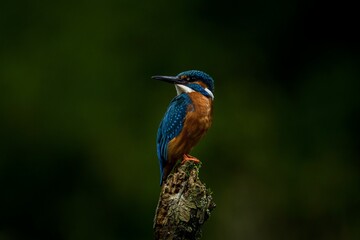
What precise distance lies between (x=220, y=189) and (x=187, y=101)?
4813 millimetres

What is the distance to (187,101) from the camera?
571cm

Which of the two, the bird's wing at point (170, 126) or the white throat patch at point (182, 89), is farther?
the white throat patch at point (182, 89)

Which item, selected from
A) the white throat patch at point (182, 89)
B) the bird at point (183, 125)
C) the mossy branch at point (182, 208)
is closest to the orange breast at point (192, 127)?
the bird at point (183, 125)

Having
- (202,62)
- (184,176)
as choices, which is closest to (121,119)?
(202,62)

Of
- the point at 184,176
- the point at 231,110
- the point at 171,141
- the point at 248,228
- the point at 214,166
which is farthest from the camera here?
the point at 231,110

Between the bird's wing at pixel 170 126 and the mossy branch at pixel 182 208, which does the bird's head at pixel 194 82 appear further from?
the mossy branch at pixel 182 208

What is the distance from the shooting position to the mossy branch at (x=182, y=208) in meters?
4.07

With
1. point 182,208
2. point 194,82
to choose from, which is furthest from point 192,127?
point 182,208

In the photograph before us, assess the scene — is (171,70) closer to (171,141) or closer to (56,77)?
(56,77)

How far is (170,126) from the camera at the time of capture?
18.5ft

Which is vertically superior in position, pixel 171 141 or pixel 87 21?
pixel 87 21

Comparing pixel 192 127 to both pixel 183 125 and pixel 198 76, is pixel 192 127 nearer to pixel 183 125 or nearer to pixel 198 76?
pixel 183 125

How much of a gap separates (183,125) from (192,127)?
0.07 meters

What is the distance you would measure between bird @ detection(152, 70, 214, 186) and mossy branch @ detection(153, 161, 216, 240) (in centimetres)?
105
